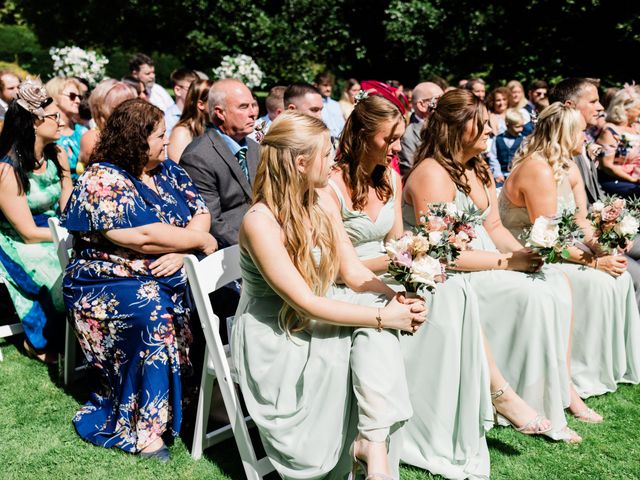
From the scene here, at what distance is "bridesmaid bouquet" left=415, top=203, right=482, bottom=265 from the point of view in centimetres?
316

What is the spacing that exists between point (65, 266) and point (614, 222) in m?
3.56

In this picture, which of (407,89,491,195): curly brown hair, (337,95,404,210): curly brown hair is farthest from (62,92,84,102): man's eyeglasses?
(407,89,491,195): curly brown hair

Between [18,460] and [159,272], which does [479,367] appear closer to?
[159,272]

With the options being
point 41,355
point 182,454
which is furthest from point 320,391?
point 41,355

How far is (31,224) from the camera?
4.78 metres

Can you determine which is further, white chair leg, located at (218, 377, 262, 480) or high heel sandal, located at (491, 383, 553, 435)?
high heel sandal, located at (491, 383, 553, 435)

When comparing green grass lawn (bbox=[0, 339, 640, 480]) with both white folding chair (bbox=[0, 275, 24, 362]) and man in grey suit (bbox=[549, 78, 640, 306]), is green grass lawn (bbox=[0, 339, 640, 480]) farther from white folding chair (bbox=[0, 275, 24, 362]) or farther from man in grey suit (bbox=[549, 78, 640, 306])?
man in grey suit (bbox=[549, 78, 640, 306])

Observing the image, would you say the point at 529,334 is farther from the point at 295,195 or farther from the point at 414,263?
the point at 295,195

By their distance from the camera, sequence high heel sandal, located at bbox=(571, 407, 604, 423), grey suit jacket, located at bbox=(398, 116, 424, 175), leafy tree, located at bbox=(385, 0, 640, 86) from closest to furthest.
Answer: high heel sandal, located at bbox=(571, 407, 604, 423) < grey suit jacket, located at bbox=(398, 116, 424, 175) < leafy tree, located at bbox=(385, 0, 640, 86)

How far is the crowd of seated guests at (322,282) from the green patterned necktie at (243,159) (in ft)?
0.05

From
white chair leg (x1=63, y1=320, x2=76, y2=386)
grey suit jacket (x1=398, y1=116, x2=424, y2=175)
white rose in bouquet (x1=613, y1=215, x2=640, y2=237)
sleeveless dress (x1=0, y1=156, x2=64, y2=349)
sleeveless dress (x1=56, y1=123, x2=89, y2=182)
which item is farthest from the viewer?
grey suit jacket (x1=398, y1=116, x2=424, y2=175)

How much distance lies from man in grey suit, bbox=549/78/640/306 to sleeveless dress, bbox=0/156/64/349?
4.26m

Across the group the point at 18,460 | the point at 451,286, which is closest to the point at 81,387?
the point at 18,460

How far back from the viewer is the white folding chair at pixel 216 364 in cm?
328
